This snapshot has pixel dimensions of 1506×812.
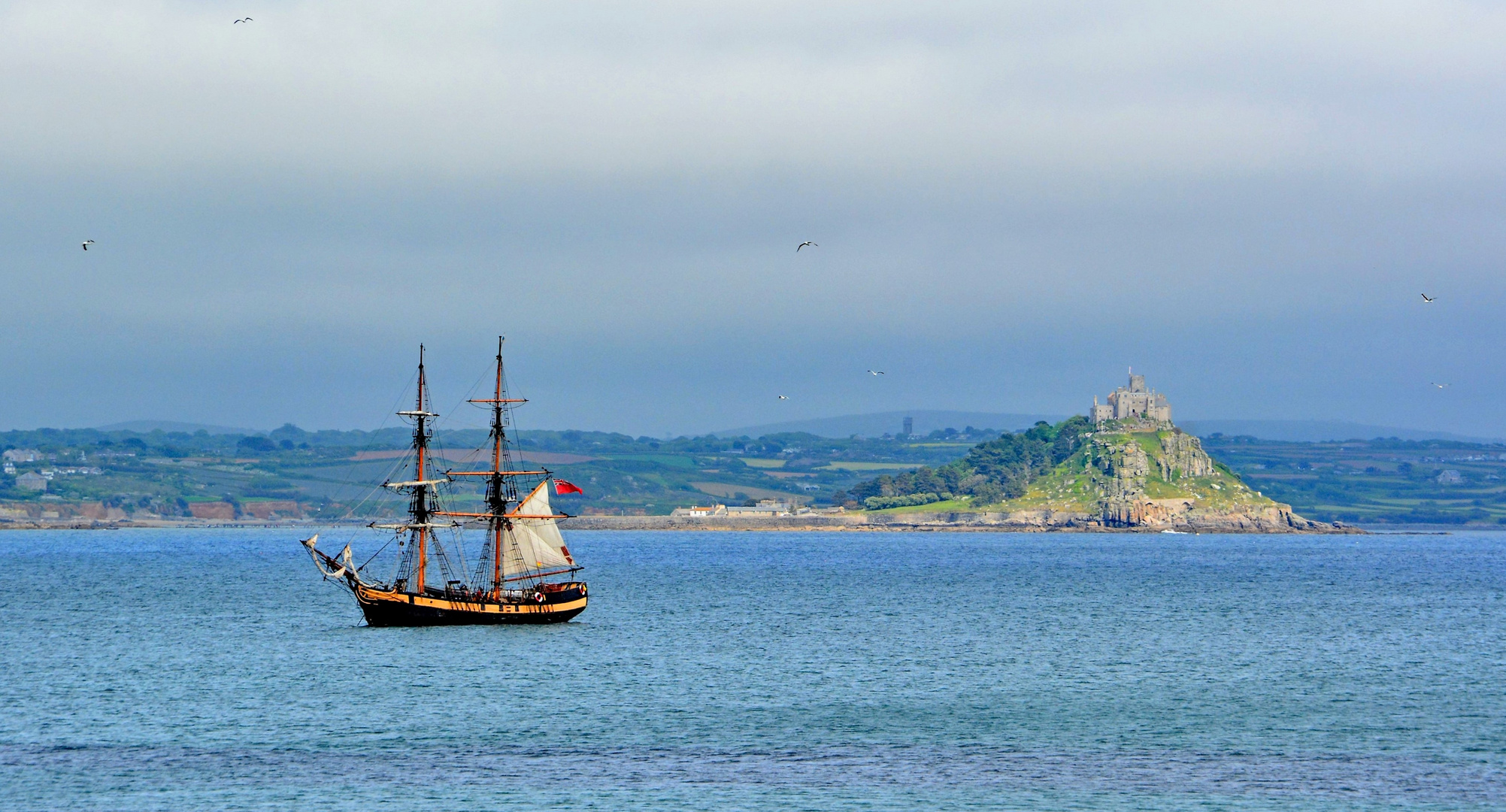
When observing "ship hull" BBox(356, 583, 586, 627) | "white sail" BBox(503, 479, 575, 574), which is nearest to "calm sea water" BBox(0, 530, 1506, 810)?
"ship hull" BBox(356, 583, 586, 627)

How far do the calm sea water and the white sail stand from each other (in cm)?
470

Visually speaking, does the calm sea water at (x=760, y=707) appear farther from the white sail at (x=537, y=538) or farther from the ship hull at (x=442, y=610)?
the white sail at (x=537, y=538)

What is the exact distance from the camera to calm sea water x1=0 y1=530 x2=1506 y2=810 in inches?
1822

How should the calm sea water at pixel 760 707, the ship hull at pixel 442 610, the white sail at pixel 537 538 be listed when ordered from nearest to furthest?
the calm sea water at pixel 760 707
the ship hull at pixel 442 610
the white sail at pixel 537 538

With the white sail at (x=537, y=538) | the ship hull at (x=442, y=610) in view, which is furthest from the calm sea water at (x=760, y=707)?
the white sail at (x=537, y=538)

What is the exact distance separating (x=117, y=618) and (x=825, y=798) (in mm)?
69463

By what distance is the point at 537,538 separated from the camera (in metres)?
93.9

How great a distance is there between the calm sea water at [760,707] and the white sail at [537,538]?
470cm

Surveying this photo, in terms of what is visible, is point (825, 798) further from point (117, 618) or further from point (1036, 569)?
point (1036, 569)

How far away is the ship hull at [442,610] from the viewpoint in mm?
88625

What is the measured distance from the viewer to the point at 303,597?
4737 inches

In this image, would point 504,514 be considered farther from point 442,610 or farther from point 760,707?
point 760,707

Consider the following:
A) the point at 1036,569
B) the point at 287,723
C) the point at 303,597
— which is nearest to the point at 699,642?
the point at 287,723

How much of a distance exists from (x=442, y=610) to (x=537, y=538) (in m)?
7.74
